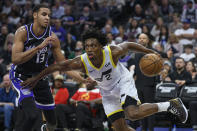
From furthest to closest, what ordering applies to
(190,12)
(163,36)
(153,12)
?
(153,12) → (190,12) → (163,36)

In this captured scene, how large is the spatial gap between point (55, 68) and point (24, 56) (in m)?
0.50

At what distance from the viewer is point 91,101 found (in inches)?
356

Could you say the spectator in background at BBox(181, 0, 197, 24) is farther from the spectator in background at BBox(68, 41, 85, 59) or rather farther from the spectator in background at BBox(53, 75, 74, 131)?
the spectator in background at BBox(53, 75, 74, 131)

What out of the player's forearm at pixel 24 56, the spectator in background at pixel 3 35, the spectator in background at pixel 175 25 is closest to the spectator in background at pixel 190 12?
the spectator in background at pixel 175 25

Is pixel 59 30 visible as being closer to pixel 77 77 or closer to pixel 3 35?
pixel 3 35

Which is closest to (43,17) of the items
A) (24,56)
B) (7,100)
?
(24,56)

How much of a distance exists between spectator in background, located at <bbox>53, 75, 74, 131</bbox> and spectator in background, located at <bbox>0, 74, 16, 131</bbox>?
42.2 inches

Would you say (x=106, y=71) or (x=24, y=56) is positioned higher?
(x=24, y=56)

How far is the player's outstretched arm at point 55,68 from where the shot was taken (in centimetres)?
568

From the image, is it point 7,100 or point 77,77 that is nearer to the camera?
point 77,77

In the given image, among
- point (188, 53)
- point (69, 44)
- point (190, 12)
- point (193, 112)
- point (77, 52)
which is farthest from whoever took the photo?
point (190, 12)

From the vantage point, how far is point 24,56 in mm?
5504

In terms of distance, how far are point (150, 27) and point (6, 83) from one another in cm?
530

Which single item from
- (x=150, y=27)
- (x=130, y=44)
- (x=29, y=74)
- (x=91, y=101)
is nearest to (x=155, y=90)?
(x=91, y=101)
